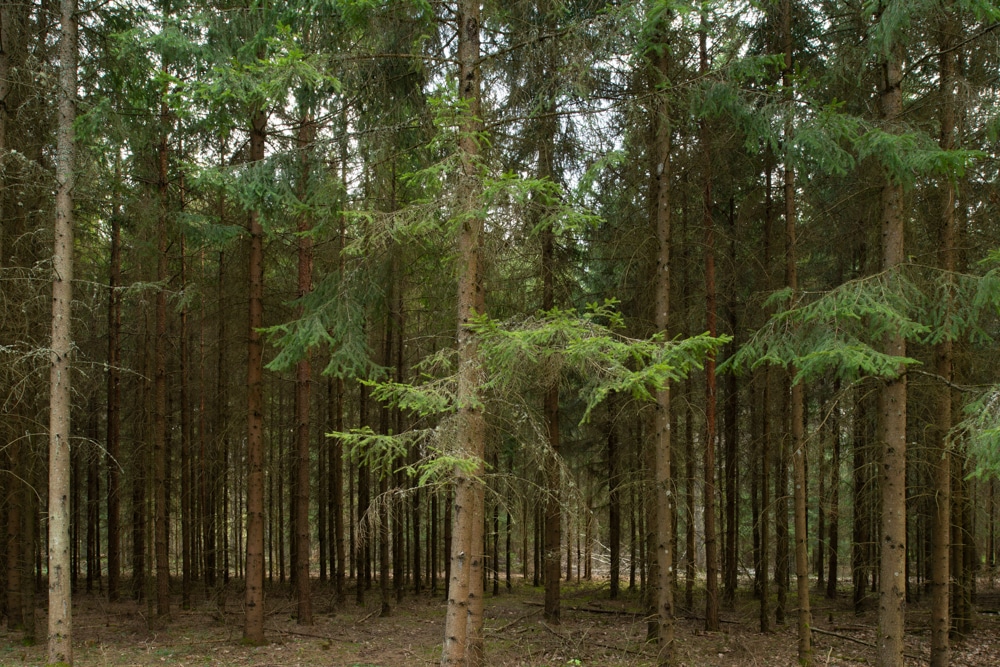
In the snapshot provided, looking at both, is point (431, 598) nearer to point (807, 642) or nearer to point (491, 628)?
point (491, 628)

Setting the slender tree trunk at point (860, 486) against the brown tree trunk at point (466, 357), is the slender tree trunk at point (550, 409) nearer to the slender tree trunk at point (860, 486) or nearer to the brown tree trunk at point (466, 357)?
the brown tree trunk at point (466, 357)

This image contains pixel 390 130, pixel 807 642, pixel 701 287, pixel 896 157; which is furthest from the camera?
pixel 701 287

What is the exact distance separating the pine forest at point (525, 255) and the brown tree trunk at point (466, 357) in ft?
0.14

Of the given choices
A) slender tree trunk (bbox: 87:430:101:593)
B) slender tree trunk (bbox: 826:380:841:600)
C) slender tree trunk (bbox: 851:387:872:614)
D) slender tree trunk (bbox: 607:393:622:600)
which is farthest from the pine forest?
slender tree trunk (bbox: 87:430:101:593)

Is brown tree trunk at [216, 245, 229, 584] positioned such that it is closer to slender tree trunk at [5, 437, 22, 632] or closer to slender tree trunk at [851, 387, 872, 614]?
slender tree trunk at [5, 437, 22, 632]

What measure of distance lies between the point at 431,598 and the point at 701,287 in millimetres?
11586

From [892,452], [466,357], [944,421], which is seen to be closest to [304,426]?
[466,357]

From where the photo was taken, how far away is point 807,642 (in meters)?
9.83

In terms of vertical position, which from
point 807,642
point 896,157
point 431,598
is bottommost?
point 431,598

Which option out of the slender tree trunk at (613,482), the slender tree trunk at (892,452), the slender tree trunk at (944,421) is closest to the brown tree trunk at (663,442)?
the slender tree trunk at (892,452)

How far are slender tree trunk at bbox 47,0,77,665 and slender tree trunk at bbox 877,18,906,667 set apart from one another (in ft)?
31.7

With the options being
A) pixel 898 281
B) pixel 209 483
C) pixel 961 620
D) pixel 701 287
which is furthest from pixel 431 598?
pixel 898 281

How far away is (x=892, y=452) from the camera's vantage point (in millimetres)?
8094

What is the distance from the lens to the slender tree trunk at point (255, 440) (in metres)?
10.5
